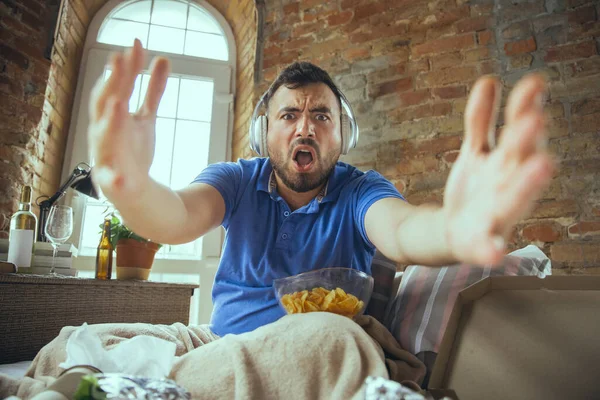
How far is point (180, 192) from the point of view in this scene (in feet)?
2.91

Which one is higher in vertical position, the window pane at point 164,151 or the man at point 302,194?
the window pane at point 164,151

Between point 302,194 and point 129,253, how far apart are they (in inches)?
34.7

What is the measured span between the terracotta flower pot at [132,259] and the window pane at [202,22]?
149 centimetres

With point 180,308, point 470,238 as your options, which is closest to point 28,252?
point 180,308

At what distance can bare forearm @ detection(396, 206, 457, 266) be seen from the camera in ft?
1.89

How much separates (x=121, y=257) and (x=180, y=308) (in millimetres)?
300

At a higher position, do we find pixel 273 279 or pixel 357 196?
pixel 357 196

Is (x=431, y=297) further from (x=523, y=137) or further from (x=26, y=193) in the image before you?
(x=26, y=193)

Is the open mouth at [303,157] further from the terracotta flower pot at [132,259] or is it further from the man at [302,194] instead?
the terracotta flower pot at [132,259]

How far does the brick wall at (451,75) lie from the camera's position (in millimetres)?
1612

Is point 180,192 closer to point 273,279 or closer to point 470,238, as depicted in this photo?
point 273,279

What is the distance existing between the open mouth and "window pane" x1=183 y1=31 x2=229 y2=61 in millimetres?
1689

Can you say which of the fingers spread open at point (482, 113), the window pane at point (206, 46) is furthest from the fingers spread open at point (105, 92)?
the window pane at point (206, 46)

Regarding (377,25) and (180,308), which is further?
(377,25)
